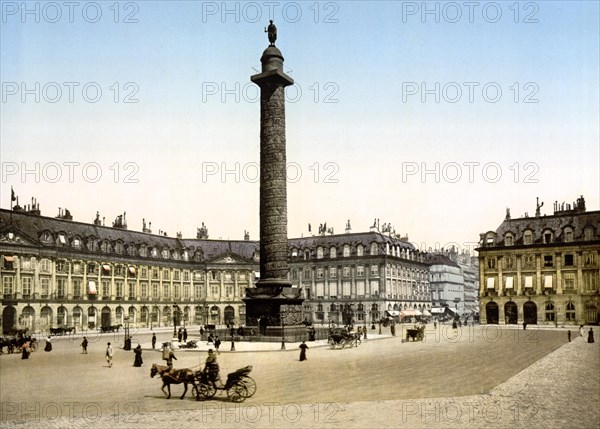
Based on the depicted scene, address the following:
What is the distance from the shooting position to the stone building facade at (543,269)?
6144 centimetres

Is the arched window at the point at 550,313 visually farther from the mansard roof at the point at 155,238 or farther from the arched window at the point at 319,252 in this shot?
the arched window at the point at 319,252

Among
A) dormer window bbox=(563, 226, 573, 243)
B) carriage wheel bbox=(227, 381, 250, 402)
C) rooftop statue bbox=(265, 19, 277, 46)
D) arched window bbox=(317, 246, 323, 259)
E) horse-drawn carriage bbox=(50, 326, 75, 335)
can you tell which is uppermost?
rooftop statue bbox=(265, 19, 277, 46)

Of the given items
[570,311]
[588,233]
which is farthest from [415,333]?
[588,233]

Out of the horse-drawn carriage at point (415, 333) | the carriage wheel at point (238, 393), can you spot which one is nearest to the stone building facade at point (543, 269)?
the horse-drawn carriage at point (415, 333)

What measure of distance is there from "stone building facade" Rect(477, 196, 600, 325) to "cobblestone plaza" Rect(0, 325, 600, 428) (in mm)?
35683

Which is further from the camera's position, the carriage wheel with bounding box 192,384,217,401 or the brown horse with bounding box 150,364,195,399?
the brown horse with bounding box 150,364,195,399

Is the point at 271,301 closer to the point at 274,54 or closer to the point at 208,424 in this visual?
the point at 274,54

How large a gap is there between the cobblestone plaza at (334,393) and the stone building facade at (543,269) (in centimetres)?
3568

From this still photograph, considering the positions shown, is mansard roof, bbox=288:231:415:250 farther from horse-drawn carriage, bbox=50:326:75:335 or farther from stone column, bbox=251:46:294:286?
stone column, bbox=251:46:294:286

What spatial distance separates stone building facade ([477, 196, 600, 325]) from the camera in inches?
2419

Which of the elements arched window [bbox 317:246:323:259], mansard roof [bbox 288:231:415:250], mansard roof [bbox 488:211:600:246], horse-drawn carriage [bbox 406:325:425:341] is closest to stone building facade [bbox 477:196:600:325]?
mansard roof [bbox 488:211:600:246]

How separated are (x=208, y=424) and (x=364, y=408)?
3.83m

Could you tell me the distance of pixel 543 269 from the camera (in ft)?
211

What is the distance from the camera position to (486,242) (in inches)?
2687
